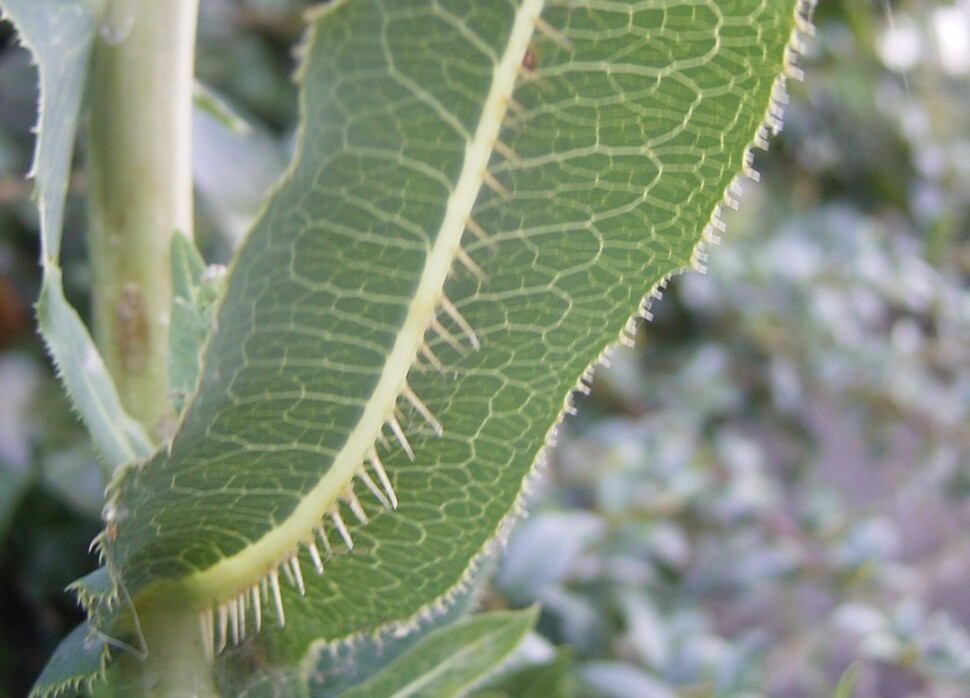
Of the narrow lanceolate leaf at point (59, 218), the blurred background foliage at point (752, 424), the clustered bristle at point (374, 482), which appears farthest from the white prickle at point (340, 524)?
the blurred background foliage at point (752, 424)

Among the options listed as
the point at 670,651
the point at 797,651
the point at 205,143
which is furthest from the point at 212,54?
the point at 797,651

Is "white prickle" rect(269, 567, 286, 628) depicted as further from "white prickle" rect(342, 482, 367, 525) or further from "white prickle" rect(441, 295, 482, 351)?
"white prickle" rect(441, 295, 482, 351)

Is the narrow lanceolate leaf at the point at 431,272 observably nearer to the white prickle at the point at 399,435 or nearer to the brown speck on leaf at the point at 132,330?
the white prickle at the point at 399,435

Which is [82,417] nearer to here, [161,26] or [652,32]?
Result: [161,26]

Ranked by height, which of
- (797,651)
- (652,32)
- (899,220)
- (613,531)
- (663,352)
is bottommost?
(797,651)

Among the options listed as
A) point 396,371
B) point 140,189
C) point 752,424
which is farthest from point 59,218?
point 752,424

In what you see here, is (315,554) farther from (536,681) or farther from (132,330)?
(536,681)

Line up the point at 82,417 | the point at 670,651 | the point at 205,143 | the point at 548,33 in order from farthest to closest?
the point at 670,651
the point at 205,143
the point at 82,417
the point at 548,33
